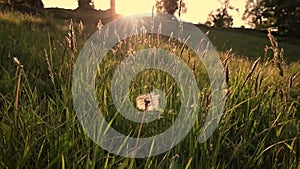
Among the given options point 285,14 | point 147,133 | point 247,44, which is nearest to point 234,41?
point 247,44

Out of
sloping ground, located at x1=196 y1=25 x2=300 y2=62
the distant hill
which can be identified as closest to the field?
sloping ground, located at x1=196 y1=25 x2=300 y2=62

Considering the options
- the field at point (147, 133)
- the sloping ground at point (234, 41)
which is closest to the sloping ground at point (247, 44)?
the sloping ground at point (234, 41)

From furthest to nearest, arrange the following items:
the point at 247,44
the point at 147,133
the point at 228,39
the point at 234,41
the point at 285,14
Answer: the point at 285,14, the point at 234,41, the point at 228,39, the point at 247,44, the point at 147,133

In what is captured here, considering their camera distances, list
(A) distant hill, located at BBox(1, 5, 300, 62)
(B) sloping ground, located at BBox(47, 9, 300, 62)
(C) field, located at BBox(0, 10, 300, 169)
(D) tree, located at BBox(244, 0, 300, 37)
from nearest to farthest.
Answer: (C) field, located at BBox(0, 10, 300, 169), (A) distant hill, located at BBox(1, 5, 300, 62), (B) sloping ground, located at BBox(47, 9, 300, 62), (D) tree, located at BBox(244, 0, 300, 37)

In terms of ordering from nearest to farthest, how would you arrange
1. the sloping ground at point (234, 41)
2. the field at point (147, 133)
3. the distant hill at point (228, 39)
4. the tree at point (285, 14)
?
the field at point (147, 133) → the distant hill at point (228, 39) → the sloping ground at point (234, 41) → the tree at point (285, 14)

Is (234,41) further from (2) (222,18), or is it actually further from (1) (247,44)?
(2) (222,18)

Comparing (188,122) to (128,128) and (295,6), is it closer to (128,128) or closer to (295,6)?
(128,128)

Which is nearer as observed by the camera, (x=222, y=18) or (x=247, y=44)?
(x=247, y=44)

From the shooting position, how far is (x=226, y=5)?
49656 millimetres

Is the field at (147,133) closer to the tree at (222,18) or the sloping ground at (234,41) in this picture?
the sloping ground at (234,41)

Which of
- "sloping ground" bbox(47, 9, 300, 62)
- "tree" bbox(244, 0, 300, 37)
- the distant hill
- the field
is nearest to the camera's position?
the field

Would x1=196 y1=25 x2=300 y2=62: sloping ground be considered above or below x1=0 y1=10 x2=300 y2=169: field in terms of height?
below

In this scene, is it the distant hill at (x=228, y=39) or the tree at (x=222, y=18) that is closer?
the distant hill at (x=228, y=39)

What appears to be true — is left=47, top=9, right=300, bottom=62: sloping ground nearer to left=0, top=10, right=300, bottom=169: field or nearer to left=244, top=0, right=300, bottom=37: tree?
left=244, top=0, right=300, bottom=37: tree
